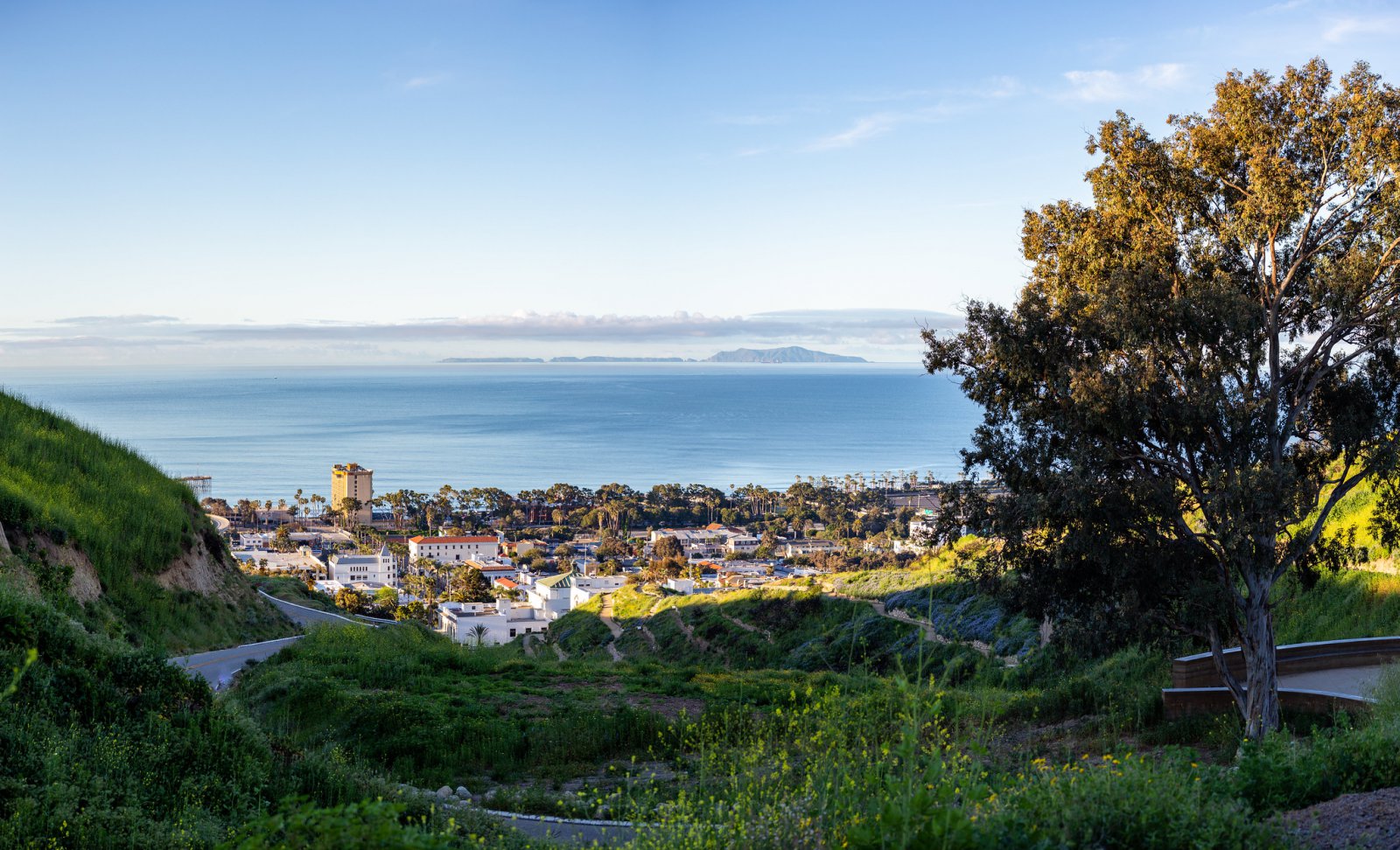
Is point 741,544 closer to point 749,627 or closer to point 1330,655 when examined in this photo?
point 749,627

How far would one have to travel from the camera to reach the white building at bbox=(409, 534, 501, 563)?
3000 inches

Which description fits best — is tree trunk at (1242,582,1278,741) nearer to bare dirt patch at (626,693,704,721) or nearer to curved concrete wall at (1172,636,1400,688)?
curved concrete wall at (1172,636,1400,688)

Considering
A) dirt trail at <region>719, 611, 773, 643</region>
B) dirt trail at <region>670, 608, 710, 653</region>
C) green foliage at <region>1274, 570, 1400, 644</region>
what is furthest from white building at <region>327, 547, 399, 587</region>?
green foliage at <region>1274, 570, 1400, 644</region>

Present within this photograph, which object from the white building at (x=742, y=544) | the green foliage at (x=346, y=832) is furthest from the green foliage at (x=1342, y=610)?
the white building at (x=742, y=544)

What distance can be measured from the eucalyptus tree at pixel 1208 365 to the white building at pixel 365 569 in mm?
59681

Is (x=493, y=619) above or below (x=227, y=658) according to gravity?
below

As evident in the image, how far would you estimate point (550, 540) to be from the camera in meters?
90.4

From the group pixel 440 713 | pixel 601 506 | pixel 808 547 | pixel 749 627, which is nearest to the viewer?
pixel 440 713

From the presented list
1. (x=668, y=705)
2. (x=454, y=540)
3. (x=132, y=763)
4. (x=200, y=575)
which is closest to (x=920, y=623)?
(x=668, y=705)

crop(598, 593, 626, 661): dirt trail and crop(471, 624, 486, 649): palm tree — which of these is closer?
crop(471, 624, 486, 649): palm tree

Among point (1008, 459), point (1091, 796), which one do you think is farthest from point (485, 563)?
point (1091, 796)

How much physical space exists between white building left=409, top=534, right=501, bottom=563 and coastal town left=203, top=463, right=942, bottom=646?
99 mm

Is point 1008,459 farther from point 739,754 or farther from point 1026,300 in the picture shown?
point 739,754

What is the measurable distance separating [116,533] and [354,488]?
80.0 meters
